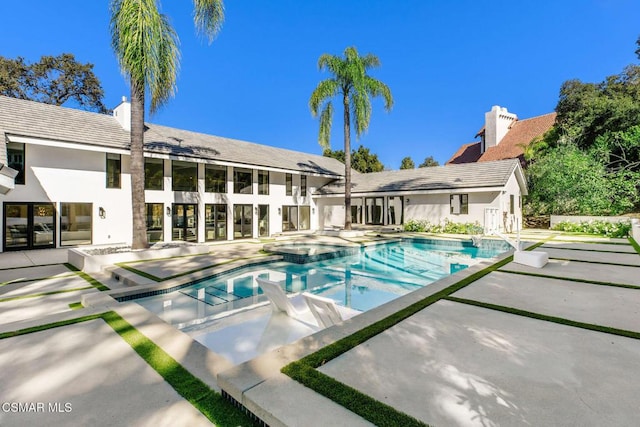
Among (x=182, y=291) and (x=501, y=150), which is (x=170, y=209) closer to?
(x=182, y=291)

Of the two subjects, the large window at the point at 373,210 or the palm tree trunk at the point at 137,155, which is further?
the large window at the point at 373,210

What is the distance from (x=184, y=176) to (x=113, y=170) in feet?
10.9

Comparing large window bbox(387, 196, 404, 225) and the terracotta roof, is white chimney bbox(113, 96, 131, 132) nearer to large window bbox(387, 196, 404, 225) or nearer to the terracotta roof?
large window bbox(387, 196, 404, 225)

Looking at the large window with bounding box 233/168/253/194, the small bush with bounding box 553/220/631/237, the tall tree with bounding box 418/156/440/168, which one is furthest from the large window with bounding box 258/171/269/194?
the tall tree with bounding box 418/156/440/168

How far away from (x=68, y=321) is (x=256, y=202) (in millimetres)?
15927

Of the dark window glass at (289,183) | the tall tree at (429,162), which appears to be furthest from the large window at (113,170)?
the tall tree at (429,162)

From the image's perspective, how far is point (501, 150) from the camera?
1462 inches

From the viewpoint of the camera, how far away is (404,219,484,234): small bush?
64.3ft

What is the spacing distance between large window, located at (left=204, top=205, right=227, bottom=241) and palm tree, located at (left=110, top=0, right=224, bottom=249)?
6.68m

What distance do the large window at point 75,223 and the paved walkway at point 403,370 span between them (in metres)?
10.1

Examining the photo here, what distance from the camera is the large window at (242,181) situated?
767 inches

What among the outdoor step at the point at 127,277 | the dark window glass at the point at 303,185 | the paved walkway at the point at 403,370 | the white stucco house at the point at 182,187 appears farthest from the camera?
the dark window glass at the point at 303,185

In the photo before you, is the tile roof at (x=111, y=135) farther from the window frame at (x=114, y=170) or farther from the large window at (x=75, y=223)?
the large window at (x=75, y=223)

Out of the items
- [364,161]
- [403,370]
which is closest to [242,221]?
[403,370]
